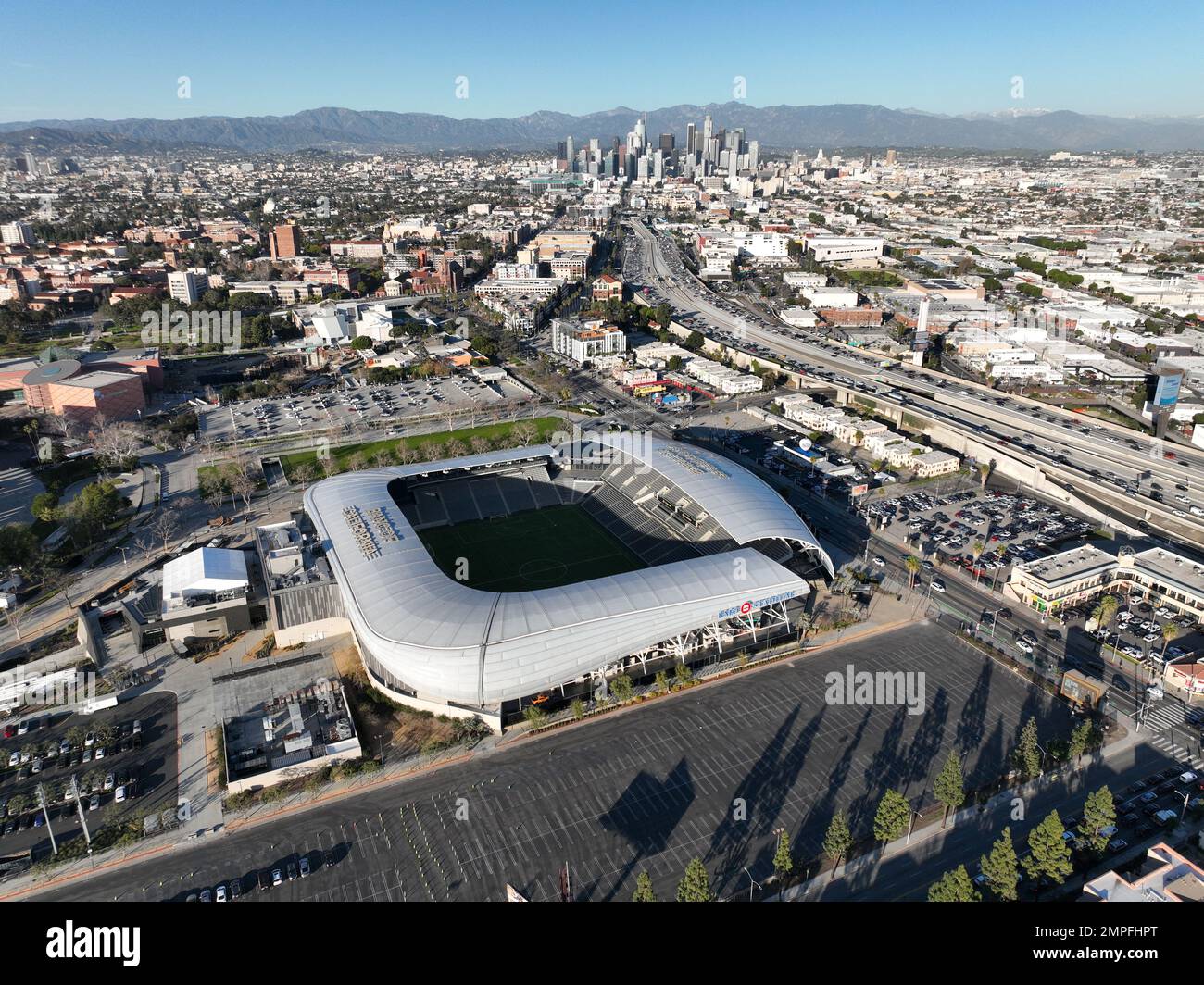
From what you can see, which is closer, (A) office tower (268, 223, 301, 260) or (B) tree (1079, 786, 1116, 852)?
(B) tree (1079, 786, 1116, 852)

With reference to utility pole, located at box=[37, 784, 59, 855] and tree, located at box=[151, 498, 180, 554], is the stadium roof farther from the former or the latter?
utility pole, located at box=[37, 784, 59, 855]

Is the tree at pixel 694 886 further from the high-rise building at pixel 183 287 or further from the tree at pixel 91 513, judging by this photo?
the high-rise building at pixel 183 287

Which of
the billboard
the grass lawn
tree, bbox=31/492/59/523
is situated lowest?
tree, bbox=31/492/59/523

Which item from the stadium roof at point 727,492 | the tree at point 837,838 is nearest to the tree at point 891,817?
the tree at point 837,838

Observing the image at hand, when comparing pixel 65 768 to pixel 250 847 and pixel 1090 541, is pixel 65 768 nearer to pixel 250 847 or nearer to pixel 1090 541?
pixel 250 847

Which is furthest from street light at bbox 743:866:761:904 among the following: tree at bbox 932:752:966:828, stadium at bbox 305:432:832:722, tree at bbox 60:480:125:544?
tree at bbox 60:480:125:544

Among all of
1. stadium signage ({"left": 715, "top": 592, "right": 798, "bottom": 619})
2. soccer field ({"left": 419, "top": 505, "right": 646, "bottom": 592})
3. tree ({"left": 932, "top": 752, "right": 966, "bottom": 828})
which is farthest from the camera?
soccer field ({"left": 419, "top": 505, "right": 646, "bottom": 592})

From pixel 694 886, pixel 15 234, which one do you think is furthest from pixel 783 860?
pixel 15 234
